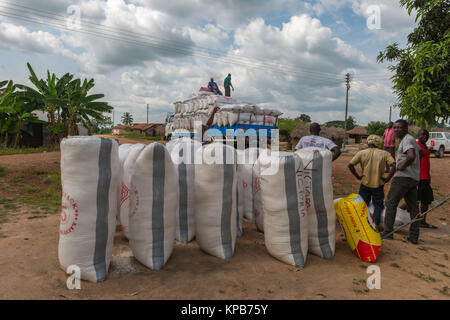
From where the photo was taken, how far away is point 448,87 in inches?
157

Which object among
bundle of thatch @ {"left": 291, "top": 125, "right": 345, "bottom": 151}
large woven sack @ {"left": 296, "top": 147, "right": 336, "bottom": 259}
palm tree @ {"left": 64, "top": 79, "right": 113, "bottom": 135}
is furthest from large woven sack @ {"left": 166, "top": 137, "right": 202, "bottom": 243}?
bundle of thatch @ {"left": 291, "top": 125, "right": 345, "bottom": 151}

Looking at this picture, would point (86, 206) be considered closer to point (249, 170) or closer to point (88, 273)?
point (88, 273)

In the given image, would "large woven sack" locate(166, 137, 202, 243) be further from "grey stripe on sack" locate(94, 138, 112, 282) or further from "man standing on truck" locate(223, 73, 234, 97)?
"man standing on truck" locate(223, 73, 234, 97)

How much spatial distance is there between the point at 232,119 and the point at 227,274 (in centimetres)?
496

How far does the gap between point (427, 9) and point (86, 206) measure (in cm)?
543

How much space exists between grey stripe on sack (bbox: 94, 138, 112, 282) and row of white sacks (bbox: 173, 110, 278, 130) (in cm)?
494

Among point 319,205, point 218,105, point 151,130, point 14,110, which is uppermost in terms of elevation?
point 151,130

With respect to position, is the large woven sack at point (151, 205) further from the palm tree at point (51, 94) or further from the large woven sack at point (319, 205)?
the palm tree at point (51, 94)

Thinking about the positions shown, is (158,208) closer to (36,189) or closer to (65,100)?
(36,189)

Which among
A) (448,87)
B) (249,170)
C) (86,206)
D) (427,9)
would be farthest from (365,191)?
(86,206)

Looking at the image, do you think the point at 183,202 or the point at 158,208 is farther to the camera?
the point at 183,202

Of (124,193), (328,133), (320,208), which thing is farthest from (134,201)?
(328,133)

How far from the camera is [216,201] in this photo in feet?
8.89

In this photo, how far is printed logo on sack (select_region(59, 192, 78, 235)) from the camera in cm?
216
